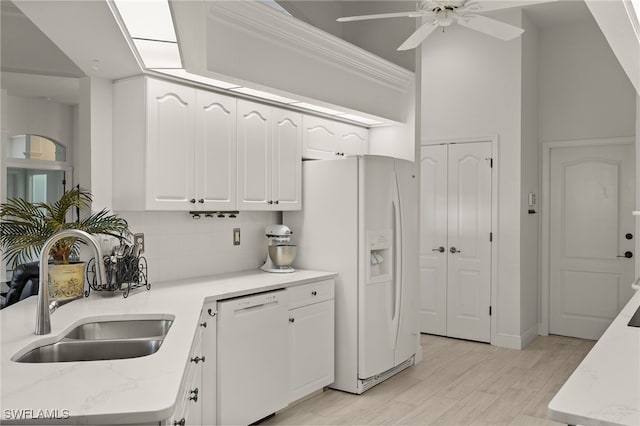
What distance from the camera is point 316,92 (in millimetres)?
3740

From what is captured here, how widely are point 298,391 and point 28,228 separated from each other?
201cm

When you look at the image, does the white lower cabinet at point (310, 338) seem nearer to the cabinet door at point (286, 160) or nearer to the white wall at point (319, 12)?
the cabinet door at point (286, 160)

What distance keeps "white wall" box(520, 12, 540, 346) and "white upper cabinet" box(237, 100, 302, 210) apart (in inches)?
105

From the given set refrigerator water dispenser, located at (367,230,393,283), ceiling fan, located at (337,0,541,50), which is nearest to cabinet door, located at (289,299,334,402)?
refrigerator water dispenser, located at (367,230,393,283)

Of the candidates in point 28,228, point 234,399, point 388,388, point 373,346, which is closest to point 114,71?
point 28,228

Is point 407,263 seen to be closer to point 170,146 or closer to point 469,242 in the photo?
point 469,242

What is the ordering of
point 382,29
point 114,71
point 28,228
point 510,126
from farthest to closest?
point 510,126, point 382,29, point 114,71, point 28,228

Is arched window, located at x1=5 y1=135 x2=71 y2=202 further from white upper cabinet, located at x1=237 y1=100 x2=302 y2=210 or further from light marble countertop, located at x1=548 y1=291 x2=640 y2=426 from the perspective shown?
light marble countertop, located at x1=548 y1=291 x2=640 y2=426

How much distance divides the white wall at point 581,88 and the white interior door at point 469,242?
0.98 m

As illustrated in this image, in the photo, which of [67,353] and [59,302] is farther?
[59,302]

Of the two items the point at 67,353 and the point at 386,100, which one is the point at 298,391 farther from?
the point at 386,100

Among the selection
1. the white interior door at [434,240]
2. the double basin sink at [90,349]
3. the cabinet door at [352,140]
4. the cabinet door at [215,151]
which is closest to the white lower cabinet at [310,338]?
the cabinet door at [215,151]

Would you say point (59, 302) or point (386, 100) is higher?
point (386, 100)

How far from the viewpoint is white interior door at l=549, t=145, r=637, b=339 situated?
5391 mm
